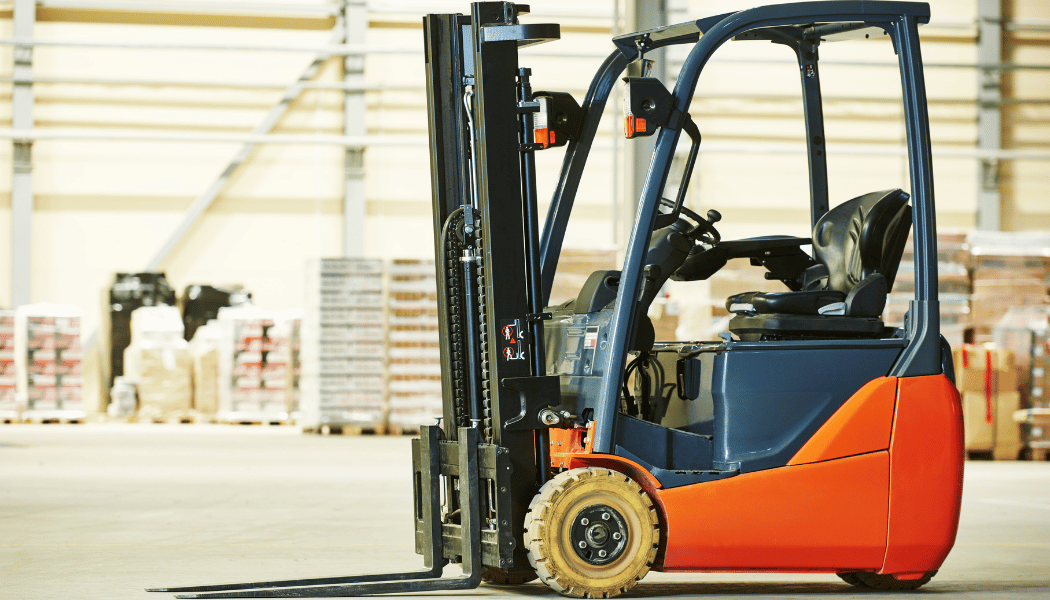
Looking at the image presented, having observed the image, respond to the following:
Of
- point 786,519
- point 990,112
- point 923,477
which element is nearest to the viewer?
point 786,519

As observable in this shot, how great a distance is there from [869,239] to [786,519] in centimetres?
113

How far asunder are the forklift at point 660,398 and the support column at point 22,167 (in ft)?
43.4

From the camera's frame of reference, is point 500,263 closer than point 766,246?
Yes

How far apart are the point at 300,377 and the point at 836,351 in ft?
35.5

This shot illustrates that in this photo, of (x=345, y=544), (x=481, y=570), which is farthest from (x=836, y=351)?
(x=345, y=544)

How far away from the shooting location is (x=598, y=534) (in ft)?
14.2

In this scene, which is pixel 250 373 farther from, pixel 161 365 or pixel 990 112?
pixel 990 112

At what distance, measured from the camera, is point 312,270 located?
47.1ft

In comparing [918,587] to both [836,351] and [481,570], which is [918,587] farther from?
[481,570]

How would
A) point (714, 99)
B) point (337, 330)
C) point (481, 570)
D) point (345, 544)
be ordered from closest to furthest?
1. point (481, 570)
2. point (345, 544)
3. point (337, 330)
4. point (714, 99)

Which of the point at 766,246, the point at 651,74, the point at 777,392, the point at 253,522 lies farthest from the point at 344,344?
the point at 777,392

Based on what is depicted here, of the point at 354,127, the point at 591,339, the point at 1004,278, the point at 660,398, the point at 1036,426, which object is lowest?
the point at 1036,426

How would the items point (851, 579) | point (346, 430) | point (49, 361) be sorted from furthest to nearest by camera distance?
point (49, 361)
point (346, 430)
point (851, 579)

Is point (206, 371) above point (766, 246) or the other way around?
the other way around
